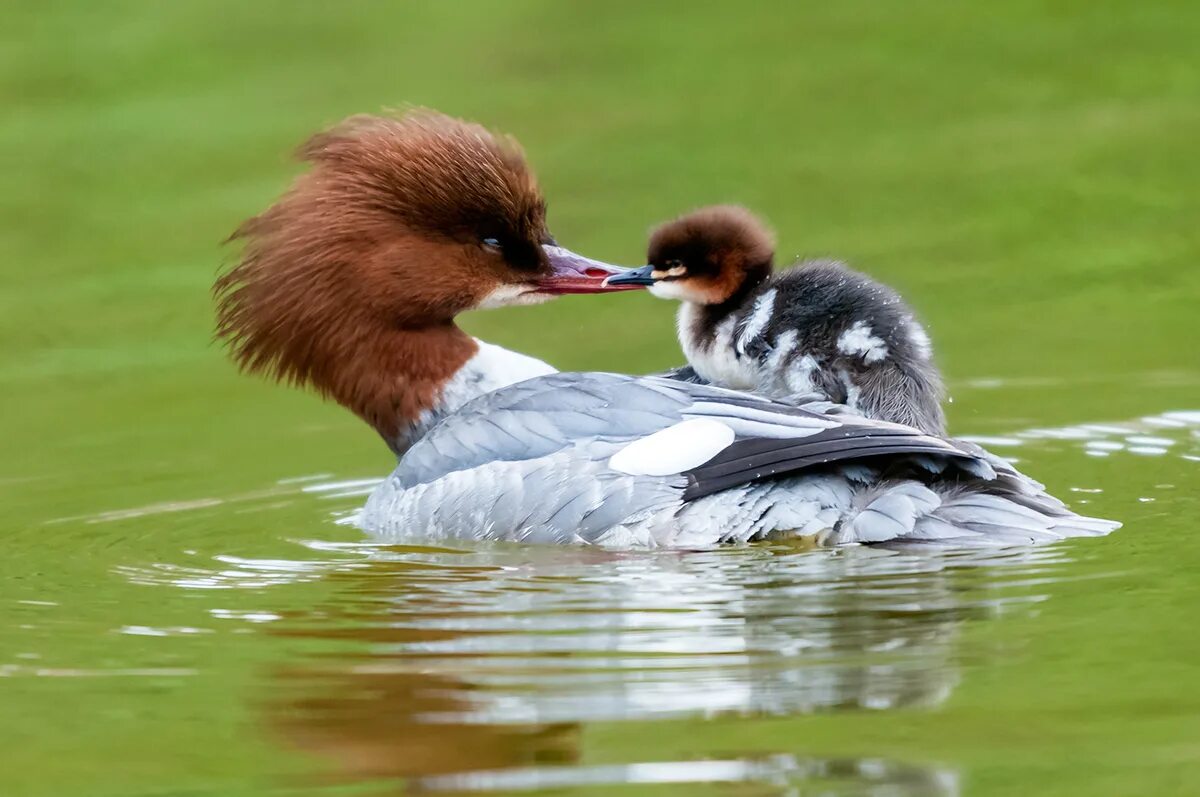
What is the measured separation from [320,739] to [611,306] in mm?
5203

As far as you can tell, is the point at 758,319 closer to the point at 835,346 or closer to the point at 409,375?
the point at 835,346

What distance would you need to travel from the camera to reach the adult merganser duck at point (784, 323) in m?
5.80

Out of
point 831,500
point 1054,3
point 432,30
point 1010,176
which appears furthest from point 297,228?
point 1054,3

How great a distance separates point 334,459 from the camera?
7.21 m

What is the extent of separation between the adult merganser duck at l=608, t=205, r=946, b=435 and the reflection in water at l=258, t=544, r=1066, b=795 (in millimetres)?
844

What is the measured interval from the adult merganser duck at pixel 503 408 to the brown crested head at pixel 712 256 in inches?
8.2

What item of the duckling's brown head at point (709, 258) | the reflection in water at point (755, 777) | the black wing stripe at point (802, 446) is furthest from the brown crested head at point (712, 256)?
the reflection in water at point (755, 777)

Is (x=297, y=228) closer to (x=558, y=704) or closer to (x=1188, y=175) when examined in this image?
(x=558, y=704)

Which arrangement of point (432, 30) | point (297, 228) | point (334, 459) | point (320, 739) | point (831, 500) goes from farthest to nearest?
1. point (432, 30)
2. point (334, 459)
3. point (297, 228)
4. point (831, 500)
5. point (320, 739)

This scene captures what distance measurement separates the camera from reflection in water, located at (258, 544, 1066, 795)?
3705 millimetres

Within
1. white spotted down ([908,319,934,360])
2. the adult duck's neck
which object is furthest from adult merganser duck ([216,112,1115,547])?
white spotted down ([908,319,934,360])

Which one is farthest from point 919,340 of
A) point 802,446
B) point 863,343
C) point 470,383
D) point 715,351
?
point 470,383

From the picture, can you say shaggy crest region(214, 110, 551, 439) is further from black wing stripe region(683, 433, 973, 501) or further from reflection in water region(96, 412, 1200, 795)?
black wing stripe region(683, 433, 973, 501)

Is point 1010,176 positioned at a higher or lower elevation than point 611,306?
higher
